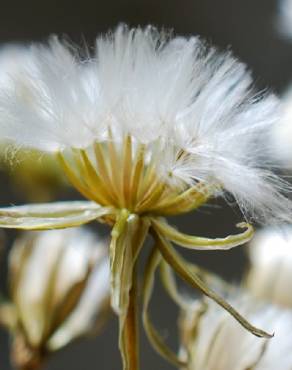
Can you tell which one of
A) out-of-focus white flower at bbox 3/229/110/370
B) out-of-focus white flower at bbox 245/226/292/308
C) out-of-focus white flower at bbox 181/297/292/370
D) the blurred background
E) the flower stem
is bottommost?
the blurred background

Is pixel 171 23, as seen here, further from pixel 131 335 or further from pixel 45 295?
pixel 131 335

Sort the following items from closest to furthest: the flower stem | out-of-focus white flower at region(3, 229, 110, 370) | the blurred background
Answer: the flower stem < out-of-focus white flower at region(3, 229, 110, 370) < the blurred background

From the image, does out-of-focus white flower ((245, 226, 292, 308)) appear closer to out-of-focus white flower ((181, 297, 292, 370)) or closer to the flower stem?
out-of-focus white flower ((181, 297, 292, 370))


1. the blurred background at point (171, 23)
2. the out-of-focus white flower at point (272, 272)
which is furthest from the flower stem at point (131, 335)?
the blurred background at point (171, 23)

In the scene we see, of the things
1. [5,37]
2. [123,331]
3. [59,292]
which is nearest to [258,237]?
[59,292]

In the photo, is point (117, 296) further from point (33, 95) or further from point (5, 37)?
point (5, 37)

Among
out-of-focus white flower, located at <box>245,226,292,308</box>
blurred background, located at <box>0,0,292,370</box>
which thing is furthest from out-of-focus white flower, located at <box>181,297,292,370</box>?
blurred background, located at <box>0,0,292,370</box>

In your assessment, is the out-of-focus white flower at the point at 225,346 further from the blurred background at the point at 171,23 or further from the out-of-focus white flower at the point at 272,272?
the blurred background at the point at 171,23
